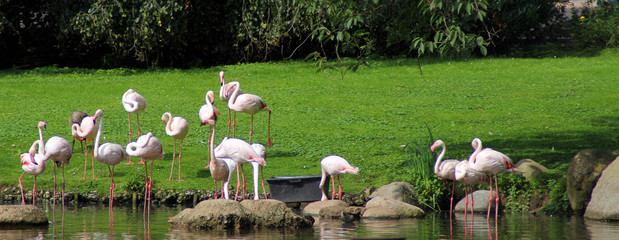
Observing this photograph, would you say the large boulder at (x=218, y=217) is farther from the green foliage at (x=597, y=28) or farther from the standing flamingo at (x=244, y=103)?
the green foliage at (x=597, y=28)

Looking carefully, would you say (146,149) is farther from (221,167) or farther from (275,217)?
(275,217)

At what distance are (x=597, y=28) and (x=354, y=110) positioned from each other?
32.4 ft

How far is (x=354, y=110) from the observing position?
19047 millimetres

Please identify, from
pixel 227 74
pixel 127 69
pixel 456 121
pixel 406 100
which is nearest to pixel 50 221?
pixel 456 121

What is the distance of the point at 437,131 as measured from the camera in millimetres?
16469

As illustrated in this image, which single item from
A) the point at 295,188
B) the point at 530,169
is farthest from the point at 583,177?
the point at 295,188

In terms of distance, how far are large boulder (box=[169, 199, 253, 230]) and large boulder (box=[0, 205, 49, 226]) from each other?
5.81 ft

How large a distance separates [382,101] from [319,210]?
948 centimetres

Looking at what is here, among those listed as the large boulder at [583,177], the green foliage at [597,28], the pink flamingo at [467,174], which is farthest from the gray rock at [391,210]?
the green foliage at [597,28]

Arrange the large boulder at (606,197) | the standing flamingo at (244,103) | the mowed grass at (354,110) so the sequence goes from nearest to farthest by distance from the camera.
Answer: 1. the large boulder at (606,197)
2. the standing flamingo at (244,103)
3. the mowed grass at (354,110)

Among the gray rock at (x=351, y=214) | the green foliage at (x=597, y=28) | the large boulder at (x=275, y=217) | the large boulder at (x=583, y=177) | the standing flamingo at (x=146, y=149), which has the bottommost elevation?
the gray rock at (x=351, y=214)

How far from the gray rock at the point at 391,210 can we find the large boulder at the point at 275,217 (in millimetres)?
1280

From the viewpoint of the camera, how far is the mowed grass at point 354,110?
13.8 metres

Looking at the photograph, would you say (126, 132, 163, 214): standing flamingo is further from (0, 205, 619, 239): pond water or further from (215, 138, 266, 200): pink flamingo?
(215, 138, 266, 200): pink flamingo
